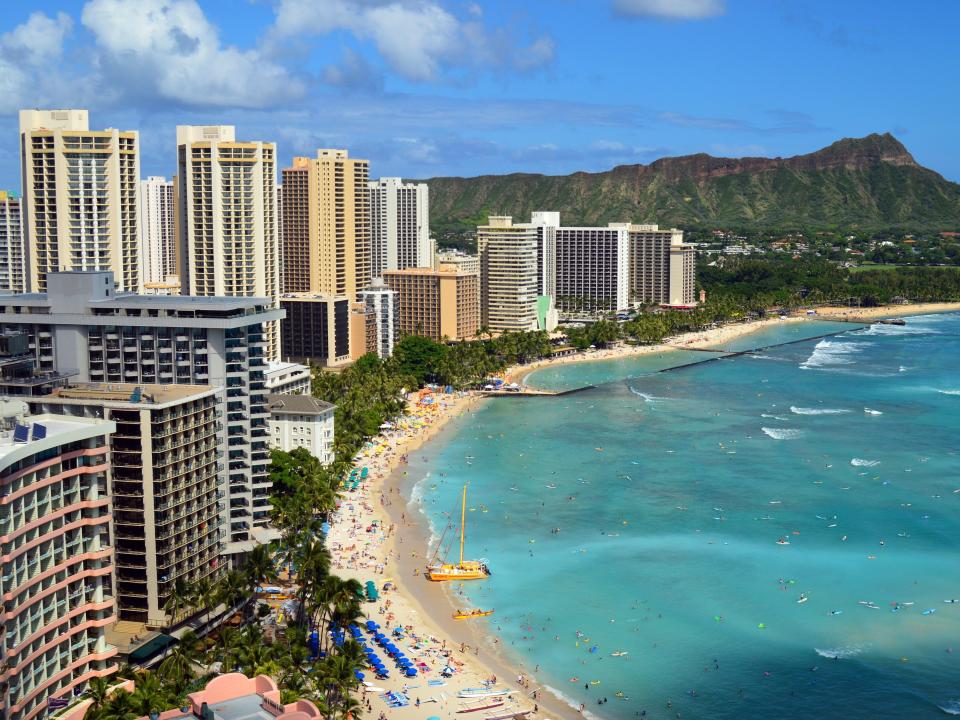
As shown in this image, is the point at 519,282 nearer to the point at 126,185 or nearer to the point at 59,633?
the point at 126,185

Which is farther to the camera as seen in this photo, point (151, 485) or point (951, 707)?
point (951, 707)

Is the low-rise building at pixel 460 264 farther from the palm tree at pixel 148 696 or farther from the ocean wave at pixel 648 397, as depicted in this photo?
the palm tree at pixel 148 696

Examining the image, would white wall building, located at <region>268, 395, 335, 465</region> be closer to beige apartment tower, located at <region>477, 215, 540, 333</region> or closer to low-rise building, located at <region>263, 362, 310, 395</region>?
low-rise building, located at <region>263, 362, 310, 395</region>

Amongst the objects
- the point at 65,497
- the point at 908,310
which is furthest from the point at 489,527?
the point at 908,310

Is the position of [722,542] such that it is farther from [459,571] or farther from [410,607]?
[410,607]

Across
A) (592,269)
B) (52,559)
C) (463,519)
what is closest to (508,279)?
(592,269)

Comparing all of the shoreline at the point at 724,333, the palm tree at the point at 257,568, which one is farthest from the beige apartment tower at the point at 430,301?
the palm tree at the point at 257,568

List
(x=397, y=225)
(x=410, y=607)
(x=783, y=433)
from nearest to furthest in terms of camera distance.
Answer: (x=410, y=607), (x=783, y=433), (x=397, y=225)

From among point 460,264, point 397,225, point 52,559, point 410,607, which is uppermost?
point 397,225
